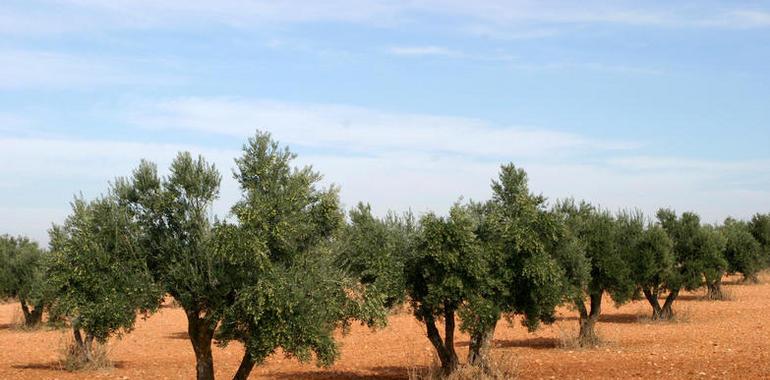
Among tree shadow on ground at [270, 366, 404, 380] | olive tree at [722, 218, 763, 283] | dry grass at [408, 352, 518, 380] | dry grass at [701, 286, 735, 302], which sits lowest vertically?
tree shadow on ground at [270, 366, 404, 380]

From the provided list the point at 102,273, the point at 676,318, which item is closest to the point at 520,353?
the point at 676,318

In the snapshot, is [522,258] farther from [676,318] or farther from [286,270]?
[676,318]

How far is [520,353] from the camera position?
1177 inches

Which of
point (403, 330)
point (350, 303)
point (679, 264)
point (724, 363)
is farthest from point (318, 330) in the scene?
point (679, 264)

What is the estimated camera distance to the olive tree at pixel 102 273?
17.6m

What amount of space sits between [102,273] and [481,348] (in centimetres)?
1166

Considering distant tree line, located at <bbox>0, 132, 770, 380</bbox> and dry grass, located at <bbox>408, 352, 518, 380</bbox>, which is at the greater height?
distant tree line, located at <bbox>0, 132, 770, 380</bbox>

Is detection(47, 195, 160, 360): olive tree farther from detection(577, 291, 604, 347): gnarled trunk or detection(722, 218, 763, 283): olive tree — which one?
detection(722, 218, 763, 283): olive tree

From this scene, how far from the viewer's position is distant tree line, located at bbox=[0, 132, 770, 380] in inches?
680

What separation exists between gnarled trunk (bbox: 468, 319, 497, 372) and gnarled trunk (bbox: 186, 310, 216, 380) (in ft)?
25.1

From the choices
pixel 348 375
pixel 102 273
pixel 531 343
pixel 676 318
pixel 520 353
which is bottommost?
pixel 348 375

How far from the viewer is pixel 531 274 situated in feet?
75.9

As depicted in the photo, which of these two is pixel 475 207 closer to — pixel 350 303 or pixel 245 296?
pixel 350 303

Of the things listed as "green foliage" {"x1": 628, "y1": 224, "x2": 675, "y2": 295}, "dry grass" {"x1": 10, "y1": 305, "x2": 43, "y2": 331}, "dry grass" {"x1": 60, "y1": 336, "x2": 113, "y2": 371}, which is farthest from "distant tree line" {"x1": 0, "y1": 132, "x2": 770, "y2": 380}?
"dry grass" {"x1": 10, "y1": 305, "x2": 43, "y2": 331}
